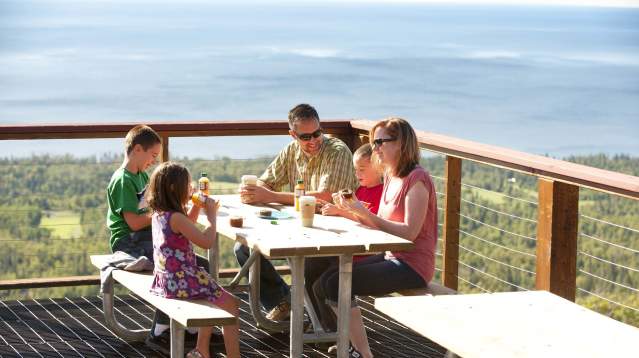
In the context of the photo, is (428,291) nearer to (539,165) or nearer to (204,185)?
(539,165)

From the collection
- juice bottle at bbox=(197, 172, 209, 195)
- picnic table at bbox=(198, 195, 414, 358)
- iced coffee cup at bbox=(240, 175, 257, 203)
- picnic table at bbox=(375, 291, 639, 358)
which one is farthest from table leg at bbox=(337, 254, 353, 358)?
iced coffee cup at bbox=(240, 175, 257, 203)

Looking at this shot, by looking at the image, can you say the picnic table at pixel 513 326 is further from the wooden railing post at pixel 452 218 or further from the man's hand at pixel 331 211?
the wooden railing post at pixel 452 218

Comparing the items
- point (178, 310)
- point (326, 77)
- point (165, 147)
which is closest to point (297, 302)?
point (178, 310)

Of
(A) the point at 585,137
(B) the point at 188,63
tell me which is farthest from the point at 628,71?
(B) the point at 188,63

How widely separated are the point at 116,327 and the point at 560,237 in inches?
86.4

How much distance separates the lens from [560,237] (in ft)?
16.4

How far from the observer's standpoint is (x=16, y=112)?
47281 millimetres

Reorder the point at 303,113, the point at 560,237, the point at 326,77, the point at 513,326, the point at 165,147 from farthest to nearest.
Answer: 1. the point at 326,77
2. the point at 165,147
3. the point at 303,113
4. the point at 560,237
5. the point at 513,326

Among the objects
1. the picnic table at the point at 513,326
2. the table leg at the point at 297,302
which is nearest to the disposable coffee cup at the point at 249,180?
the table leg at the point at 297,302

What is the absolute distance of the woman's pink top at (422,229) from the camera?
495cm

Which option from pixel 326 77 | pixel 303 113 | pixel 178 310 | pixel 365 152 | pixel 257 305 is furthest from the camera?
pixel 326 77

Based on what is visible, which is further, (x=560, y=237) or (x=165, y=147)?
(x=165, y=147)

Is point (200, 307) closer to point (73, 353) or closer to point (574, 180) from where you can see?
point (73, 353)

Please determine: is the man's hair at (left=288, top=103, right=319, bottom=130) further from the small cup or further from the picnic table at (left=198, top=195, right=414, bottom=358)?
the small cup
